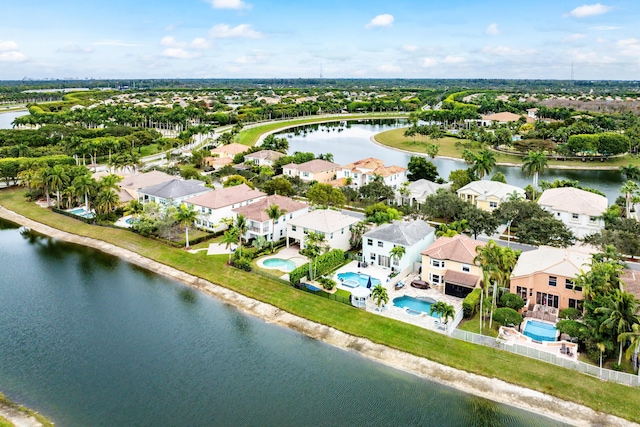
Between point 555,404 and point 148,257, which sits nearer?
point 555,404

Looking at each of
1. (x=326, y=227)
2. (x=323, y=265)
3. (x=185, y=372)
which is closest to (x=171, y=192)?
(x=326, y=227)

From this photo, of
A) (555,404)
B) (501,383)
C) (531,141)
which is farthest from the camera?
(531,141)

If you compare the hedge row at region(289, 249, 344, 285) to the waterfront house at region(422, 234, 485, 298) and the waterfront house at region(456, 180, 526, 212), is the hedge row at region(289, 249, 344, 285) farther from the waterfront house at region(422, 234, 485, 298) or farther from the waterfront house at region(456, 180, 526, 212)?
the waterfront house at region(456, 180, 526, 212)

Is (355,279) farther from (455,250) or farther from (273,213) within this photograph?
(273,213)

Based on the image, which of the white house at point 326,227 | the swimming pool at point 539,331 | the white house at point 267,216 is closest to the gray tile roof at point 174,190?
the white house at point 267,216

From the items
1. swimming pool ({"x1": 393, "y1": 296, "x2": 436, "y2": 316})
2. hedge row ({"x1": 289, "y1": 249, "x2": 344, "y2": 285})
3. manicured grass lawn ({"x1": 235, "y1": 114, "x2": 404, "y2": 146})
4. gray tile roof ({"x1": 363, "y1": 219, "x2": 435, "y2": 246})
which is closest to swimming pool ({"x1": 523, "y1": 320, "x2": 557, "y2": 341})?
swimming pool ({"x1": 393, "y1": 296, "x2": 436, "y2": 316})

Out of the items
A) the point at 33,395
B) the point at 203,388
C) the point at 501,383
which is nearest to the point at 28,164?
the point at 33,395

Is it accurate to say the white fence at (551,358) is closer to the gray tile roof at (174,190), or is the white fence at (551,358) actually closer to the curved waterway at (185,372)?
the curved waterway at (185,372)

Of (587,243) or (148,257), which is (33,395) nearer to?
(148,257)
